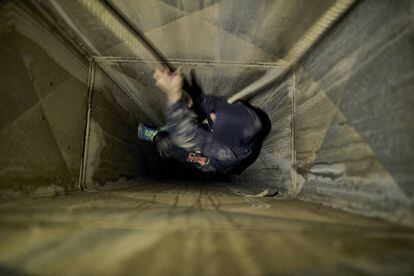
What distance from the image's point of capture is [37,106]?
1189 millimetres

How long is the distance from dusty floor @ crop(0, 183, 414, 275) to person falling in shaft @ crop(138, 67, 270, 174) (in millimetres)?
939

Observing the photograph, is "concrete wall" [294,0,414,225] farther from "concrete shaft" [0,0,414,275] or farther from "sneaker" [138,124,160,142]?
"sneaker" [138,124,160,142]

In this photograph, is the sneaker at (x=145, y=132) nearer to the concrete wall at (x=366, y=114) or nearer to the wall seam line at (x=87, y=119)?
the wall seam line at (x=87, y=119)

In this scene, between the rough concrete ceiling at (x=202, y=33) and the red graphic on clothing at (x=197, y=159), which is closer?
the rough concrete ceiling at (x=202, y=33)

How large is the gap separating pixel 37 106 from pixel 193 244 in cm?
101

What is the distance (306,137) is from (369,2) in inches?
27.3

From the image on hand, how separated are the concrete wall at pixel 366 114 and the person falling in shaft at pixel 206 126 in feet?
2.01

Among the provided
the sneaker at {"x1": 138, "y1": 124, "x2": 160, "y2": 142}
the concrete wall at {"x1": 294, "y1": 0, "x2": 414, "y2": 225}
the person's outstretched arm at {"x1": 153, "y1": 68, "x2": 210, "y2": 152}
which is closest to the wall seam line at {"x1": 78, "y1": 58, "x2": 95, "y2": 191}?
the person's outstretched arm at {"x1": 153, "y1": 68, "x2": 210, "y2": 152}

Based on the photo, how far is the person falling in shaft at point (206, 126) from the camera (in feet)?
5.57

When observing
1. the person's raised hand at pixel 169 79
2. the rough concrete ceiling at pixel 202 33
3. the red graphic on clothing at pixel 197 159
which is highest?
the rough concrete ceiling at pixel 202 33

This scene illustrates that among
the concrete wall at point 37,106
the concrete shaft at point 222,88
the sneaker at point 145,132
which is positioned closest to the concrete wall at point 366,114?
the concrete shaft at point 222,88

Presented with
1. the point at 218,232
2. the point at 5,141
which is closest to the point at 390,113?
the point at 218,232

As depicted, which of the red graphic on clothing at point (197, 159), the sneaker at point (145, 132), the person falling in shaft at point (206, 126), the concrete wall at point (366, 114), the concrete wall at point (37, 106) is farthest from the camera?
the sneaker at point (145, 132)

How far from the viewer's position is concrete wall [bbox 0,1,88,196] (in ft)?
3.32
